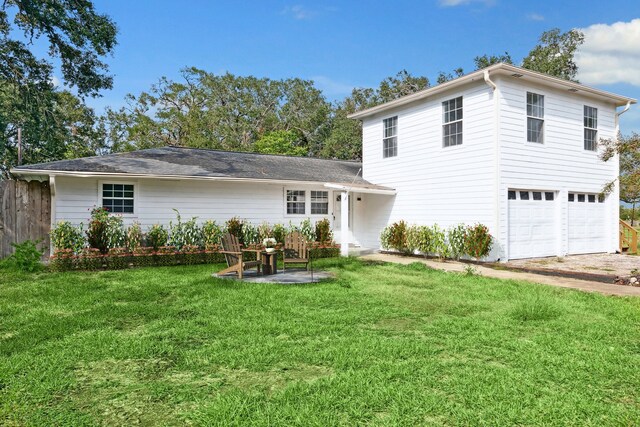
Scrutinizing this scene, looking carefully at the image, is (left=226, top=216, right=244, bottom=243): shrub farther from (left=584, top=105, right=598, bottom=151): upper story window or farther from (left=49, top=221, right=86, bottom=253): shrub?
(left=584, top=105, right=598, bottom=151): upper story window

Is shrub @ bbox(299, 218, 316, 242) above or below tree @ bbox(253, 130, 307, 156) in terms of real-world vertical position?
below

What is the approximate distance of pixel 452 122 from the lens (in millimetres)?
12773

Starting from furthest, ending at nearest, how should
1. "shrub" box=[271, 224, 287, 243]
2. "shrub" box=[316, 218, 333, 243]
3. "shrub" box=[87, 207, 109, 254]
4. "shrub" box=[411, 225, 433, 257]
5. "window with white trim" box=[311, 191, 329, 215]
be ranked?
"window with white trim" box=[311, 191, 329, 215]
"shrub" box=[316, 218, 333, 243]
"shrub" box=[271, 224, 287, 243]
"shrub" box=[411, 225, 433, 257]
"shrub" box=[87, 207, 109, 254]

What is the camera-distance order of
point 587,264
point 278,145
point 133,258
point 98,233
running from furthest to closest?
point 278,145 → point 587,264 → point 133,258 → point 98,233

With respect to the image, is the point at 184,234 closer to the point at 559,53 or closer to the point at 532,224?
the point at 532,224

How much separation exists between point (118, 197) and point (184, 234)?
2.28 m

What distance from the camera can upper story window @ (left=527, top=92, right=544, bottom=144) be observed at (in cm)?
1218

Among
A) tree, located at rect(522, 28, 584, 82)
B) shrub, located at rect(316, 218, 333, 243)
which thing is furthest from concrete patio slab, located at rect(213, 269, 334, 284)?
tree, located at rect(522, 28, 584, 82)

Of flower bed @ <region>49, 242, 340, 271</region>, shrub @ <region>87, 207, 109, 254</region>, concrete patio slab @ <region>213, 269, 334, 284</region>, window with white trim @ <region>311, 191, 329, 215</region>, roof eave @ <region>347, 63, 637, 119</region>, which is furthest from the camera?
window with white trim @ <region>311, 191, 329, 215</region>

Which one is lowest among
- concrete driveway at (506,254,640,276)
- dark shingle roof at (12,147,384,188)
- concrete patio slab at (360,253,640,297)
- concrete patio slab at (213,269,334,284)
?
concrete patio slab at (360,253,640,297)

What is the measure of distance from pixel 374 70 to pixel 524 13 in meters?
14.5

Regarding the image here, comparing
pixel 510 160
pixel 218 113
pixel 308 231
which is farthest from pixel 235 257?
pixel 218 113

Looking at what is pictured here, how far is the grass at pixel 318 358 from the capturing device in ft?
9.67

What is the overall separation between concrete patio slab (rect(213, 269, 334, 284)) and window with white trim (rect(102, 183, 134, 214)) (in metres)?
4.88
